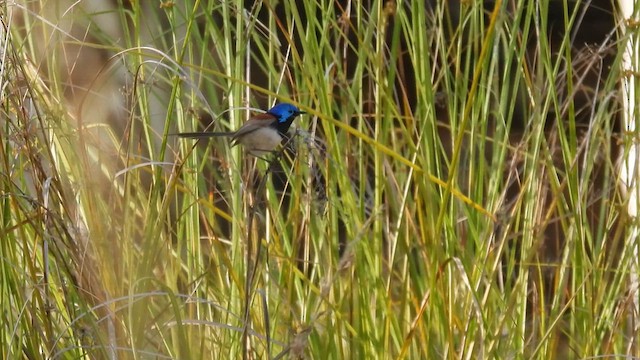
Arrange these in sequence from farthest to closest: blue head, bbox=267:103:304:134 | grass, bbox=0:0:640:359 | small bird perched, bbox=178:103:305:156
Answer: blue head, bbox=267:103:304:134 < small bird perched, bbox=178:103:305:156 < grass, bbox=0:0:640:359

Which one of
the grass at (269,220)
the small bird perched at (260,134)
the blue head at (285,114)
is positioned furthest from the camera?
the blue head at (285,114)

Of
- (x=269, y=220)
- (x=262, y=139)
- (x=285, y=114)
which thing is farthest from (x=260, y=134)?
(x=269, y=220)

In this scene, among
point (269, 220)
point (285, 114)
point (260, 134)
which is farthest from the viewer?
point (269, 220)

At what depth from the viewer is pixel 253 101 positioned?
207 centimetres

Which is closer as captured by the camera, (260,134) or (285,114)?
(260,134)

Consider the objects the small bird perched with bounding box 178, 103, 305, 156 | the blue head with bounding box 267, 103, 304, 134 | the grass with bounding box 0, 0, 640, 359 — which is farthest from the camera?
the blue head with bounding box 267, 103, 304, 134

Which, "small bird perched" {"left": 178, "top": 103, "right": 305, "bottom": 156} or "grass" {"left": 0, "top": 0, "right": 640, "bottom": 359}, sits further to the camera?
"small bird perched" {"left": 178, "top": 103, "right": 305, "bottom": 156}

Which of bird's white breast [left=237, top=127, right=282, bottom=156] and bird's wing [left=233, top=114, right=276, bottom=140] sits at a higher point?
bird's wing [left=233, top=114, right=276, bottom=140]

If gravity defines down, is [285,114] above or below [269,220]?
above

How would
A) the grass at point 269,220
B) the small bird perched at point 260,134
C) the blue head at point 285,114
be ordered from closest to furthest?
Result: the grass at point 269,220
the small bird perched at point 260,134
the blue head at point 285,114

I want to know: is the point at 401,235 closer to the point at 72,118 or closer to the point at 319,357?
the point at 319,357

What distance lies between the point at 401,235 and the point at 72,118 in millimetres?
644

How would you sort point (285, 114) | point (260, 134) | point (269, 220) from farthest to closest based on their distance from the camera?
1. point (269, 220)
2. point (285, 114)
3. point (260, 134)

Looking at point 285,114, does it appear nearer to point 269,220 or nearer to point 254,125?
point 254,125
